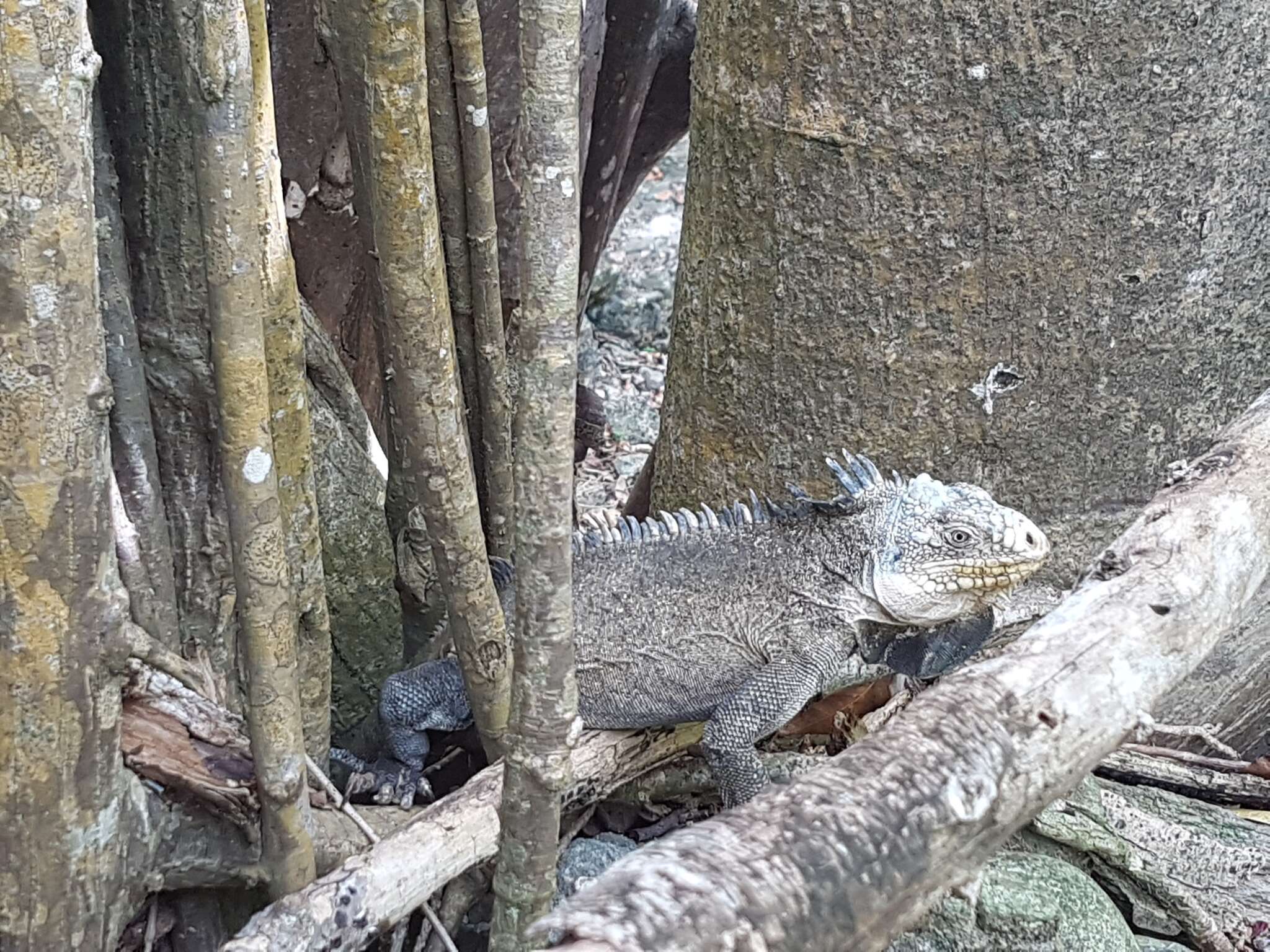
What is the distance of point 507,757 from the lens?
211 centimetres

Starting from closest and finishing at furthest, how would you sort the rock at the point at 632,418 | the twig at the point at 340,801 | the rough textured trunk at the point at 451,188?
the twig at the point at 340,801 < the rough textured trunk at the point at 451,188 < the rock at the point at 632,418

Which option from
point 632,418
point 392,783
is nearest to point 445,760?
point 392,783

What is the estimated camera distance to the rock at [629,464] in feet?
20.6

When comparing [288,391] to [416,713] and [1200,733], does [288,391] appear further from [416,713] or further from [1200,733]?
[1200,733]

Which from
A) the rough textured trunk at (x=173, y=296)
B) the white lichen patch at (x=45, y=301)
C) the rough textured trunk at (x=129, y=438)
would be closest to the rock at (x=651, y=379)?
the rough textured trunk at (x=173, y=296)

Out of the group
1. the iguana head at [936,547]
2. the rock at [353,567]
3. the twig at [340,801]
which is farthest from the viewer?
the rock at [353,567]

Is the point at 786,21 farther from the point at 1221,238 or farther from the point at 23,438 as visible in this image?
the point at 23,438

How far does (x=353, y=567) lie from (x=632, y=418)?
3.74 meters

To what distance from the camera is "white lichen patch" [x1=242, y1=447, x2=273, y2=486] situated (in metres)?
2.10

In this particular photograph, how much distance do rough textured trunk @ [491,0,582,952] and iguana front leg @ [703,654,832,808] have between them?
0.73 meters

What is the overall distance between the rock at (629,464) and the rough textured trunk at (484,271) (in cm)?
308

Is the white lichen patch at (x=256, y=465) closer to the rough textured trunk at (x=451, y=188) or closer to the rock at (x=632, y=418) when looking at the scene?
the rough textured trunk at (x=451, y=188)

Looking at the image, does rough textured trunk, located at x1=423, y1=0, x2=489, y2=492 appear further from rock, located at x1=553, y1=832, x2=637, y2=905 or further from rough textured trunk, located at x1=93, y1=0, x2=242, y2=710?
rock, located at x1=553, y1=832, x2=637, y2=905

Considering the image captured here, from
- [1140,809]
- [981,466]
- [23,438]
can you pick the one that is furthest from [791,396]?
[23,438]
